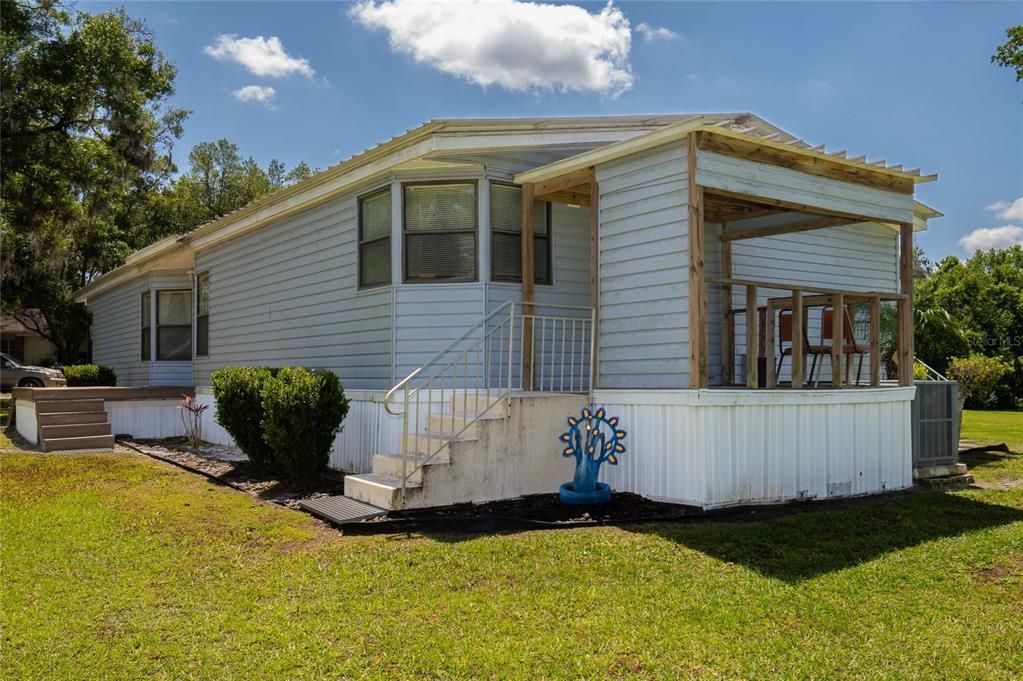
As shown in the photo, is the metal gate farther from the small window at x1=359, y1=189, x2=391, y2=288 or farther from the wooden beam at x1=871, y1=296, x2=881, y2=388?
the small window at x1=359, y1=189, x2=391, y2=288

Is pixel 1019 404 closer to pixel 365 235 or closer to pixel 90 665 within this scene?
pixel 365 235

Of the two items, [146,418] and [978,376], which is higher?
[978,376]

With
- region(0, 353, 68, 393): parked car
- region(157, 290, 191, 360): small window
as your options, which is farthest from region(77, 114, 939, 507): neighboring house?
region(0, 353, 68, 393): parked car

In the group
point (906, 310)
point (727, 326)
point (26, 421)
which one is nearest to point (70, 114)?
point (26, 421)

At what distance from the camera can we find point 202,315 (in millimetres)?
14109

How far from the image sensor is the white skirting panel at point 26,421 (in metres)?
11.6

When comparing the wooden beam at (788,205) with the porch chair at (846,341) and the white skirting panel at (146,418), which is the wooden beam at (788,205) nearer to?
the porch chair at (846,341)

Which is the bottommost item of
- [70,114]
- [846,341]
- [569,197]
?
[846,341]

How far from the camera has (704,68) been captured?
32.8 ft

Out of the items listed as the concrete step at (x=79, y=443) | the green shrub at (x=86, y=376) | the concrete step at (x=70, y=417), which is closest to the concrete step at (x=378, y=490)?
the concrete step at (x=79, y=443)

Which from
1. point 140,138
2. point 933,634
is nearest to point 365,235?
point 933,634

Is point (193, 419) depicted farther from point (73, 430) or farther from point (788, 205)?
point (788, 205)

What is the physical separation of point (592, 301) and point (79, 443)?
8.01 metres

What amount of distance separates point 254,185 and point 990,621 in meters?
33.7
